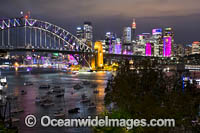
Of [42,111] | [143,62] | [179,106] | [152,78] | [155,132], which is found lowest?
[42,111]

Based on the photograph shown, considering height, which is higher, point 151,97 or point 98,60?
point 98,60

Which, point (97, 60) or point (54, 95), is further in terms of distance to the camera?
point (97, 60)

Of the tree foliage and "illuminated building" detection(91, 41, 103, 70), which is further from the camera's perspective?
"illuminated building" detection(91, 41, 103, 70)

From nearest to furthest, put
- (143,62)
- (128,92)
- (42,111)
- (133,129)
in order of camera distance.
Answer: (133,129), (128,92), (143,62), (42,111)

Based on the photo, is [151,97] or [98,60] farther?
[98,60]

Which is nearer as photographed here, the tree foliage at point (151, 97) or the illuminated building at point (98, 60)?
the tree foliage at point (151, 97)

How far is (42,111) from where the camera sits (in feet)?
68.6

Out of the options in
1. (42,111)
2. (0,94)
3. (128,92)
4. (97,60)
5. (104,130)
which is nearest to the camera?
(104,130)

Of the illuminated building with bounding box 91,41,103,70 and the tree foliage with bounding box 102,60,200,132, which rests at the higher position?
the illuminated building with bounding box 91,41,103,70

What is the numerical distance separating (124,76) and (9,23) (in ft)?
197

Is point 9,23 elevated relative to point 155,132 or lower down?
elevated

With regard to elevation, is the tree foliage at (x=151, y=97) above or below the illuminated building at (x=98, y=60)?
below

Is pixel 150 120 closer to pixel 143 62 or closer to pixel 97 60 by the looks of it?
pixel 143 62

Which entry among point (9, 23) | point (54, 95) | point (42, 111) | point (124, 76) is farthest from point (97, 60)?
point (124, 76)
